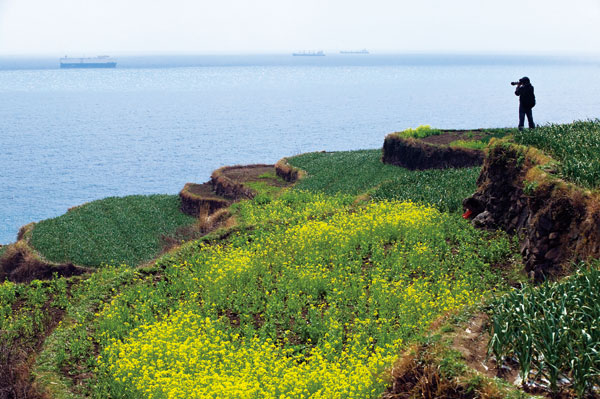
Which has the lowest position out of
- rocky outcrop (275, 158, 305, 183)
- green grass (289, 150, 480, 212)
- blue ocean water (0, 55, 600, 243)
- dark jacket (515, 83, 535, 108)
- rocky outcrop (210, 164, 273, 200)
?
blue ocean water (0, 55, 600, 243)

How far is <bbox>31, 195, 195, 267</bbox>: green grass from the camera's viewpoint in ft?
107

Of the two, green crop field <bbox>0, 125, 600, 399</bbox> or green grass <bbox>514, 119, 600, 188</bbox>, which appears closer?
green crop field <bbox>0, 125, 600, 399</bbox>

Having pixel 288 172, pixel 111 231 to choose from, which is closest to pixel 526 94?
pixel 288 172

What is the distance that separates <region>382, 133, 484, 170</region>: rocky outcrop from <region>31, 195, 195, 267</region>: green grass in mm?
15329

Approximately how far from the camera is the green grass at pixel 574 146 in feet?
47.0

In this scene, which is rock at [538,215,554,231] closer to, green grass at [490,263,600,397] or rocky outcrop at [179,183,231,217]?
green grass at [490,263,600,397]

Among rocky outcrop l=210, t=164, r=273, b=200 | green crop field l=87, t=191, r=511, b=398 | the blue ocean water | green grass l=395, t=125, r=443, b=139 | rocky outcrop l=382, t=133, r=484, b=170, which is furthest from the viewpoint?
the blue ocean water

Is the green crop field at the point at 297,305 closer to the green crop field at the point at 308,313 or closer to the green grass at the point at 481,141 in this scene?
the green crop field at the point at 308,313

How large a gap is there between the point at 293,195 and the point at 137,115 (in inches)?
5173

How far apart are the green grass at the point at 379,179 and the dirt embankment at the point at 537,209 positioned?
7.41 feet

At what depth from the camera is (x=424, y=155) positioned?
36562 millimetres

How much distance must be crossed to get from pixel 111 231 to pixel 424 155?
21022mm

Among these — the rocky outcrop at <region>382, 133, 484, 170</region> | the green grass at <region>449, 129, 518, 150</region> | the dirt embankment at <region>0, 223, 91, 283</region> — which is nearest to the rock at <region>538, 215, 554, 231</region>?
the rocky outcrop at <region>382, 133, 484, 170</region>

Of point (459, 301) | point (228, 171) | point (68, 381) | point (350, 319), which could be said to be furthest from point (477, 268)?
point (228, 171)
